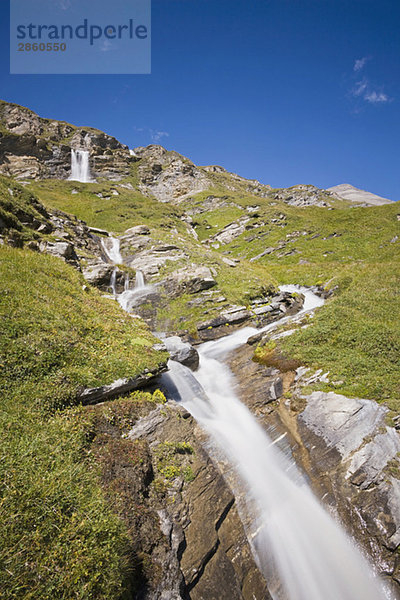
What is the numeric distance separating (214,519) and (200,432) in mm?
3047

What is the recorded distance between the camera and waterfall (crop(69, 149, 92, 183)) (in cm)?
9117

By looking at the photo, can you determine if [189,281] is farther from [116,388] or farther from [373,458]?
[373,458]

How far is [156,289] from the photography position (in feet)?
95.4

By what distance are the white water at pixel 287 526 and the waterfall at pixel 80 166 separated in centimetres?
10110

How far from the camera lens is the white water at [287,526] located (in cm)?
744

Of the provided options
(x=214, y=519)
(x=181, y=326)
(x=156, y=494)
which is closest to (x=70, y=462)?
(x=156, y=494)

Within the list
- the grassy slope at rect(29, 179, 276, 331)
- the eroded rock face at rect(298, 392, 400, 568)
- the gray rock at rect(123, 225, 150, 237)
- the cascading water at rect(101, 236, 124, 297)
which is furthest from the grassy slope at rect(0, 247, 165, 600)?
the gray rock at rect(123, 225, 150, 237)

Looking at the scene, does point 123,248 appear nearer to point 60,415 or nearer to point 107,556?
point 60,415

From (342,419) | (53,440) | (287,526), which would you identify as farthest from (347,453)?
(53,440)

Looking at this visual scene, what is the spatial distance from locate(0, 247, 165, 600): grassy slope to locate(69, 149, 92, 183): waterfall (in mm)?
94242

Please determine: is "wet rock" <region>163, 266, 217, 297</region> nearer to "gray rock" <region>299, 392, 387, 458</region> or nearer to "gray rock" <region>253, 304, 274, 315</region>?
"gray rock" <region>253, 304, 274, 315</region>

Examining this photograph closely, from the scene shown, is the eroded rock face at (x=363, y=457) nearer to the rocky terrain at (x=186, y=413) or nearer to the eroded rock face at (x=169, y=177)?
the rocky terrain at (x=186, y=413)

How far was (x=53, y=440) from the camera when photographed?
22.1 feet

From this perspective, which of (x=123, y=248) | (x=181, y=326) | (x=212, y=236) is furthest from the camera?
(x=212, y=236)
